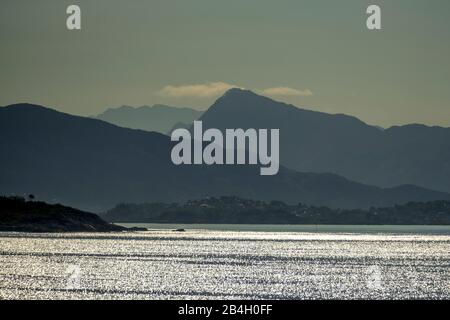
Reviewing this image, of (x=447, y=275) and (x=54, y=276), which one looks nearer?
(x=54, y=276)
